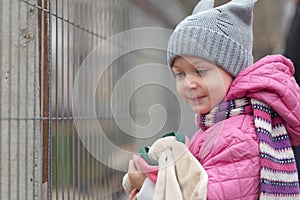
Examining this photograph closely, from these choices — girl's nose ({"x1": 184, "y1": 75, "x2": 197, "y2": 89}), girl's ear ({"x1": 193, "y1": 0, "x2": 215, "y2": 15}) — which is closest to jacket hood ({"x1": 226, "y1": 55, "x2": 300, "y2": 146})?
girl's nose ({"x1": 184, "y1": 75, "x2": 197, "y2": 89})

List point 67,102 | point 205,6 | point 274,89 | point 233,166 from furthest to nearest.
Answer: point 67,102
point 205,6
point 274,89
point 233,166

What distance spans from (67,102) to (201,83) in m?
1.04

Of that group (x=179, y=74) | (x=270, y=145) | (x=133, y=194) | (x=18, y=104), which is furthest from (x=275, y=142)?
(x=18, y=104)

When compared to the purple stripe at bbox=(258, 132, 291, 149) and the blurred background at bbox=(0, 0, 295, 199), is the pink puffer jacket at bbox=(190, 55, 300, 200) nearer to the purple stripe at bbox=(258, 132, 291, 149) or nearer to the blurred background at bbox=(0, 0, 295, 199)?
the purple stripe at bbox=(258, 132, 291, 149)

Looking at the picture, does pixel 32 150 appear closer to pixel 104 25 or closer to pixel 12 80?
pixel 12 80

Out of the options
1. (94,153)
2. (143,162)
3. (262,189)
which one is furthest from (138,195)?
(94,153)

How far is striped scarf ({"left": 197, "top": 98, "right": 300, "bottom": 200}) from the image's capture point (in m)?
2.51

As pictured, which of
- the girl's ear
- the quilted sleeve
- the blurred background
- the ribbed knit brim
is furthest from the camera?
the girl's ear

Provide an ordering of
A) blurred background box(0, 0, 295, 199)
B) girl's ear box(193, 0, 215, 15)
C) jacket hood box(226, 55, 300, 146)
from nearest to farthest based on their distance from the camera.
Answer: jacket hood box(226, 55, 300, 146)
blurred background box(0, 0, 295, 199)
girl's ear box(193, 0, 215, 15)

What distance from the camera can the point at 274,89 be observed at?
8.59ft

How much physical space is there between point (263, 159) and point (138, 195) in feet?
1.72

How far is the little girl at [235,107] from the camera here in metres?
2.51

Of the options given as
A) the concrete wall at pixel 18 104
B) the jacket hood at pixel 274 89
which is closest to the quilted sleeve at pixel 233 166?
the jacket hood at pixel 274 89

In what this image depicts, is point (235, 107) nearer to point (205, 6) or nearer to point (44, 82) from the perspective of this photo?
point (205, 6)
